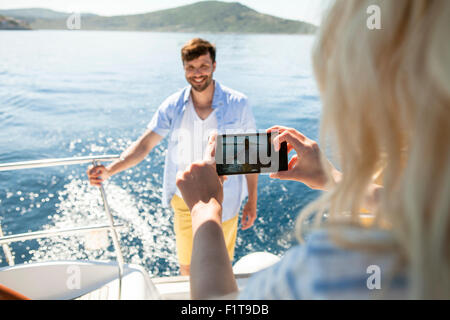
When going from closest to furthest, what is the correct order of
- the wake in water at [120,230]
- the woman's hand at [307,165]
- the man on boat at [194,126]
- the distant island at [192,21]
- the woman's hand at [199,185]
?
the woman's hand at [199,185] → the woman's hand at [307,165] → the man on boat at [194,126] → the wake in water at [120,230] → the distant island at [192,21]

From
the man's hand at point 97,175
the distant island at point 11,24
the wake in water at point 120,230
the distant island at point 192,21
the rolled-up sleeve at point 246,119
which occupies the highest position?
the distant island at point 192,21

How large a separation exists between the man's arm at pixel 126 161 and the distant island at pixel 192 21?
1791 centimetres

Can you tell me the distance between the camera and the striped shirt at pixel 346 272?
23 cm

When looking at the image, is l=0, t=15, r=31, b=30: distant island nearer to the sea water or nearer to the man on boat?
the sea water

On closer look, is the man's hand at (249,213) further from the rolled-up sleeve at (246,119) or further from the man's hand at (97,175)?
the man's hand at (97,175)

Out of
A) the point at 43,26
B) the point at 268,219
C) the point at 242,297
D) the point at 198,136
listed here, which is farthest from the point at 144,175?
the point at 43,26

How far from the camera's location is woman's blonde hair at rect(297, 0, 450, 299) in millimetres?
207

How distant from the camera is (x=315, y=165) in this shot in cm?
72

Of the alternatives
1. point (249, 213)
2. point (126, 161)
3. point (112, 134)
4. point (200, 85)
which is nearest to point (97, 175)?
point (126, 161)

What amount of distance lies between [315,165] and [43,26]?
71.9 ft

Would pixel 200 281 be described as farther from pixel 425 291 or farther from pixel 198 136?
pixel 198 136

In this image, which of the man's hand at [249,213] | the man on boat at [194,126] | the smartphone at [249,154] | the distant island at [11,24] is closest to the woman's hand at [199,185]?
the smartphone at [249,154]

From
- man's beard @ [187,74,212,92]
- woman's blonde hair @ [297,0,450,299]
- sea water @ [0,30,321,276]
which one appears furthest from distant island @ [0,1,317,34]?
woman's blonde hair @ [297,0,450,299]

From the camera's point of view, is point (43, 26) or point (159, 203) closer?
point (159, 203)
